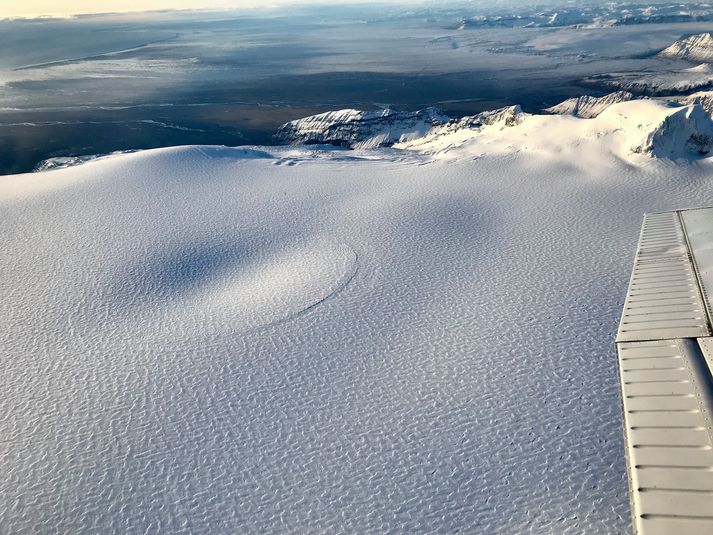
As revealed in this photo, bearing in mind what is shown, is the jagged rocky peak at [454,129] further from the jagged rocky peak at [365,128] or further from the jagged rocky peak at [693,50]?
the jagged rocky peak at [693,50]

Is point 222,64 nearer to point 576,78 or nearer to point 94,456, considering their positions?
point 576,78

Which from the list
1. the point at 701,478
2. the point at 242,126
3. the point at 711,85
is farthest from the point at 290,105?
the point at 701,478

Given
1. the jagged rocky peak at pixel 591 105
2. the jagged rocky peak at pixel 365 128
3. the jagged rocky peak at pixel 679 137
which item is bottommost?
the jagged rocky peak at pixel 679 137

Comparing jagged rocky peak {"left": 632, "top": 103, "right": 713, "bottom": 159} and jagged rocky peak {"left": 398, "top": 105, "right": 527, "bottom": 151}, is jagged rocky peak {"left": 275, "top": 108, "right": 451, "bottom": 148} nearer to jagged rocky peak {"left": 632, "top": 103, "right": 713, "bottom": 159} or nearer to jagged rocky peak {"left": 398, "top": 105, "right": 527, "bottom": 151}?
jagged rocky peak {"left": 398, "top": 105, "right": 527, "bottom": 151}

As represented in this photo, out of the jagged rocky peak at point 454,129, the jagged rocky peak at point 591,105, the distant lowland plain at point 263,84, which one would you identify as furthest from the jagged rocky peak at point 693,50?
the jagged rocky peak at point 454,129

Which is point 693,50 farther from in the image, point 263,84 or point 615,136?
point 615,136
